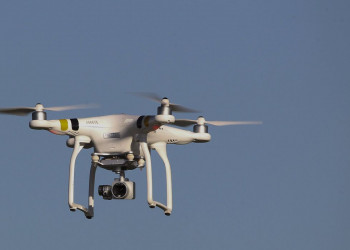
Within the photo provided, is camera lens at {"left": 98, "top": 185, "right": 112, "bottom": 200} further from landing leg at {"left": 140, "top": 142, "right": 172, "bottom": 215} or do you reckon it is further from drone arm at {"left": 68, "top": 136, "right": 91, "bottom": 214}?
landing leg at {"left": 140, "top": 142, "right": 172, "bottom": 215}

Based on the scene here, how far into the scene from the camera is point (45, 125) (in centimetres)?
12188

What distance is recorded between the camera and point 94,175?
124688mm

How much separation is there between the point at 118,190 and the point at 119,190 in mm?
76

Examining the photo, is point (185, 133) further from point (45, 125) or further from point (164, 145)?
point (45, 125)

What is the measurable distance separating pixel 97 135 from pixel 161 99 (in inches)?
280

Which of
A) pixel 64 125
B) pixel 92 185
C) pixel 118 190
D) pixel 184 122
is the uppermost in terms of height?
pixel 184 122

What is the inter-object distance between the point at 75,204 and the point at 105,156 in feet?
14.3

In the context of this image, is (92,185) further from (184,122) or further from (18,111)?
(184,122)

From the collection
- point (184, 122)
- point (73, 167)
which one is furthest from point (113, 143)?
point (184, 122)

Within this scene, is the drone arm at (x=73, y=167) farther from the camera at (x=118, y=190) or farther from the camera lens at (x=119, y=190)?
the camera lens at (x=119, y=190)

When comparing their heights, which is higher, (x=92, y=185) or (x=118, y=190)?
(x=92, y=185)

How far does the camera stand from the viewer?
404ft

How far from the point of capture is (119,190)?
4862 inches

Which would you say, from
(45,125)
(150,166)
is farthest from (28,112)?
(150,166)
